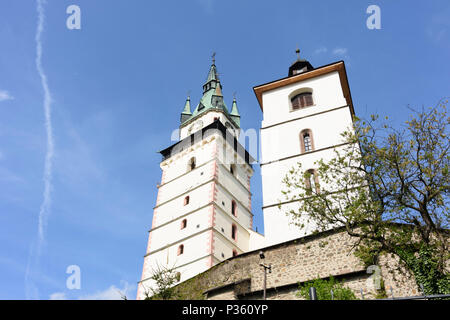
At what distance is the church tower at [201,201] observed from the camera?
28953 mm

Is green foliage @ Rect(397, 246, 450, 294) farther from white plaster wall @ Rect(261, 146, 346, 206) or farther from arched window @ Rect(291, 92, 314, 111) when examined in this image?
arched window @ Rect(291, 92, 314, 111)

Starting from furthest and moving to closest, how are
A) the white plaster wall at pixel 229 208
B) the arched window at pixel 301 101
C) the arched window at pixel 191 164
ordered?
the arched window at pixel 191 164 → the white plaster wall at pixel 229 208 → the arched window at pixel 301 101

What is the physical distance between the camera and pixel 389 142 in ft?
40.2

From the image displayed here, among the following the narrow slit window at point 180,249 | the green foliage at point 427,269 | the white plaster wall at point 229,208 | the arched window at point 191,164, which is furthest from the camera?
the arched window at point 191,164

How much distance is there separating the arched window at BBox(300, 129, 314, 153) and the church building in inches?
2.1

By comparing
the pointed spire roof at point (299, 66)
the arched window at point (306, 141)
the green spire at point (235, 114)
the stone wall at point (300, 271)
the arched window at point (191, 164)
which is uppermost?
the green spire at point (235, 114)

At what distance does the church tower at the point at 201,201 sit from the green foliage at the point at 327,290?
46.2 ft

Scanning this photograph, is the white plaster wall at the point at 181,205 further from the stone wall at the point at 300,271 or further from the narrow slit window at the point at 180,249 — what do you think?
the stone wall at the point at 300,271

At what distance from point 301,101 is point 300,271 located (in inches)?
480

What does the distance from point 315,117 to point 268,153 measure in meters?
3.26

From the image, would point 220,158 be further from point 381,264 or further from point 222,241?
point 381,264

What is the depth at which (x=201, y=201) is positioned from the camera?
31531mm

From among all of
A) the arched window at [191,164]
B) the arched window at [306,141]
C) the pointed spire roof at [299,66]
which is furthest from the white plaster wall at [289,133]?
the arched window at [191,164]

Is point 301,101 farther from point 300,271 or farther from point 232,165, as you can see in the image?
point 232,165
